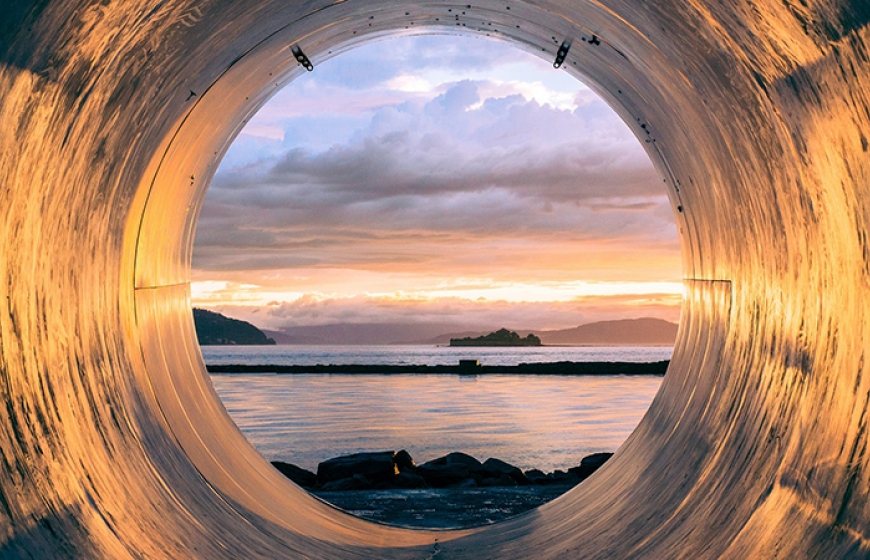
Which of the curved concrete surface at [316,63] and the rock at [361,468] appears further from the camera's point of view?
the rock at [361,468]

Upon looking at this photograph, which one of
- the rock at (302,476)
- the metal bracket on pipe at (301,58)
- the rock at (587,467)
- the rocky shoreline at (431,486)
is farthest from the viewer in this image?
the rock at (587,467)

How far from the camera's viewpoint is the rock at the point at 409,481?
16750 millimetres

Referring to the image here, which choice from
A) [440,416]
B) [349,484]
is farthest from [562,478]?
[440,416]

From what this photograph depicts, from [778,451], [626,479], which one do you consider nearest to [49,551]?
[778,451]

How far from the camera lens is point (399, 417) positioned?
4481 cm

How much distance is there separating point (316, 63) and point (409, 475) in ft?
29.1

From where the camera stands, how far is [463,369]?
295 ft

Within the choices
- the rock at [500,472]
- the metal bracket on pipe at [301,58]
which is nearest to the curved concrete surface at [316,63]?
the metal bracket on pipe at [301,58]

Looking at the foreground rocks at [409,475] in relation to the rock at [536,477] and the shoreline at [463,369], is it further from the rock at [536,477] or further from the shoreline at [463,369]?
the shoreline at [463,369]

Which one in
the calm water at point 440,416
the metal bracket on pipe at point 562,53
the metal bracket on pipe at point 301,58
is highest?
the metal bracket on pipe at point 301,58

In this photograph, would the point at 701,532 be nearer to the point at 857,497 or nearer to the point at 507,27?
the point at 857,497

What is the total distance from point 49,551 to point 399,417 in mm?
40858

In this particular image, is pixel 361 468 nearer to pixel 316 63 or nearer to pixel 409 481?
pixel 409 481

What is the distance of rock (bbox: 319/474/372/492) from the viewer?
1636cm
